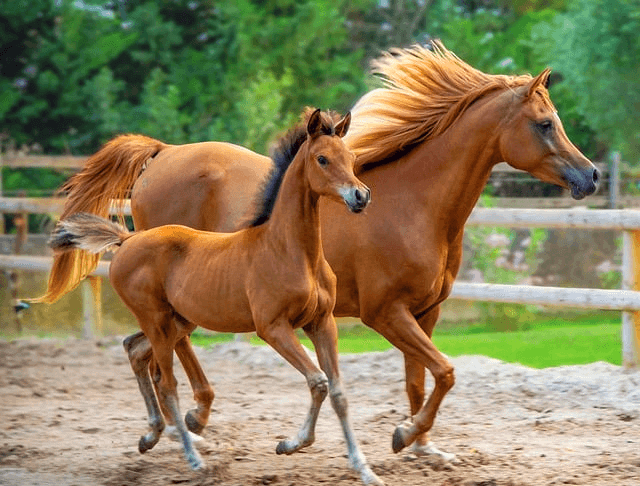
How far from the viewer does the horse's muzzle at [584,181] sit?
4801 mm

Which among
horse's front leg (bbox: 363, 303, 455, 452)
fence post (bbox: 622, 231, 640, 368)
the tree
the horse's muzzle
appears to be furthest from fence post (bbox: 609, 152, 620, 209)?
horse's front leg (bbox: 363, 303, 455, 452)

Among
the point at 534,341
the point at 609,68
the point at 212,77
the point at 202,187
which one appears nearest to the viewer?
the point at 202,187

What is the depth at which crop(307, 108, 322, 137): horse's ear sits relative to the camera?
4324 millimetres

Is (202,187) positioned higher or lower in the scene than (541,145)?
lower

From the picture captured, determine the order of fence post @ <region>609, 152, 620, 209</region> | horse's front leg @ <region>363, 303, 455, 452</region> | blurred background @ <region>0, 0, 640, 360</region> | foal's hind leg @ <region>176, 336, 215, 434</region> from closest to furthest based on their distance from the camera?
horse's front leg @ <region>363, 303, 455, 452</region> → foal's hind leg @ <region>176, 336, 215, 434</region> → fence post @ <region>609, 152, 620, 209</region> → blurred background @ <region>0, 0, 640, 360</region>

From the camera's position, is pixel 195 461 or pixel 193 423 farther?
pixel 193 423

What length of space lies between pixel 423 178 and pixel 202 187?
4.54 feet

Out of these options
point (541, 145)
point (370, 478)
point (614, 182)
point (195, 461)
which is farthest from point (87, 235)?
point (614, 182)

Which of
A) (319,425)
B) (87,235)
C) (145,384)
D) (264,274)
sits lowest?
(319,425)

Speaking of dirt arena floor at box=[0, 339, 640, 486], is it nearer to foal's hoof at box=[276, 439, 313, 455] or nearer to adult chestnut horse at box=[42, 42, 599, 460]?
foal's hoof at box=[276, 439, 313, 455]

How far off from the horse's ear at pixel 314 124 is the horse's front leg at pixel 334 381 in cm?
78

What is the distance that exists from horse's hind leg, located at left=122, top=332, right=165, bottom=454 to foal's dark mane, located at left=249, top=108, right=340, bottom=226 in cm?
102

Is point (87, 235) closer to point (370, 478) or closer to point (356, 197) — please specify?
point (356, 197)

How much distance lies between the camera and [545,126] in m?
4.89
